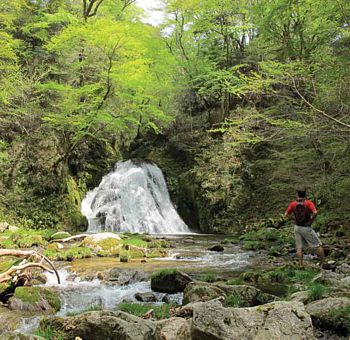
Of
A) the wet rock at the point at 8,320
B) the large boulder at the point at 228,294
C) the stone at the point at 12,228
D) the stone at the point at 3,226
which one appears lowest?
the stone at the point at 12,228

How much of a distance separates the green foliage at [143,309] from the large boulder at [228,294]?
457mm

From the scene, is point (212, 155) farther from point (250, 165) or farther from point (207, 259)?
point (207, 259)

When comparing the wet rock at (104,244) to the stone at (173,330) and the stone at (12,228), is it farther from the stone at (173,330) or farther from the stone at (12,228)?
the stone at (173,330)

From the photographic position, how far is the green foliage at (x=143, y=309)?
568cm

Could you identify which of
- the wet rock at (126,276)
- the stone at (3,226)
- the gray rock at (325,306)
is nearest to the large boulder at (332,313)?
the gray rock at (325,306)

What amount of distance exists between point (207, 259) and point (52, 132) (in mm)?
12599

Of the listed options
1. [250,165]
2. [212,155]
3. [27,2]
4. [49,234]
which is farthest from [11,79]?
[250,165]

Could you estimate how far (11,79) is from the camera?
16875mm

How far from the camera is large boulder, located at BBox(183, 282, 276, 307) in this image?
5984 mm

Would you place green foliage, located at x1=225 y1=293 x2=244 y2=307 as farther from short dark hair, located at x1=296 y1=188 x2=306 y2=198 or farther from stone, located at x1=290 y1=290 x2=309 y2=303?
short dark hair, located at x1=296 y1=188 x2=306 y2=198

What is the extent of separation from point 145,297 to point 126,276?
164 centimetres

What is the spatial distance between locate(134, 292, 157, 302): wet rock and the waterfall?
39.9 feet

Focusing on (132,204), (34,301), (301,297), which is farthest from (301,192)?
(132,204)

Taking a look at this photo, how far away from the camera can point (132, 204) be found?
2067 cm
